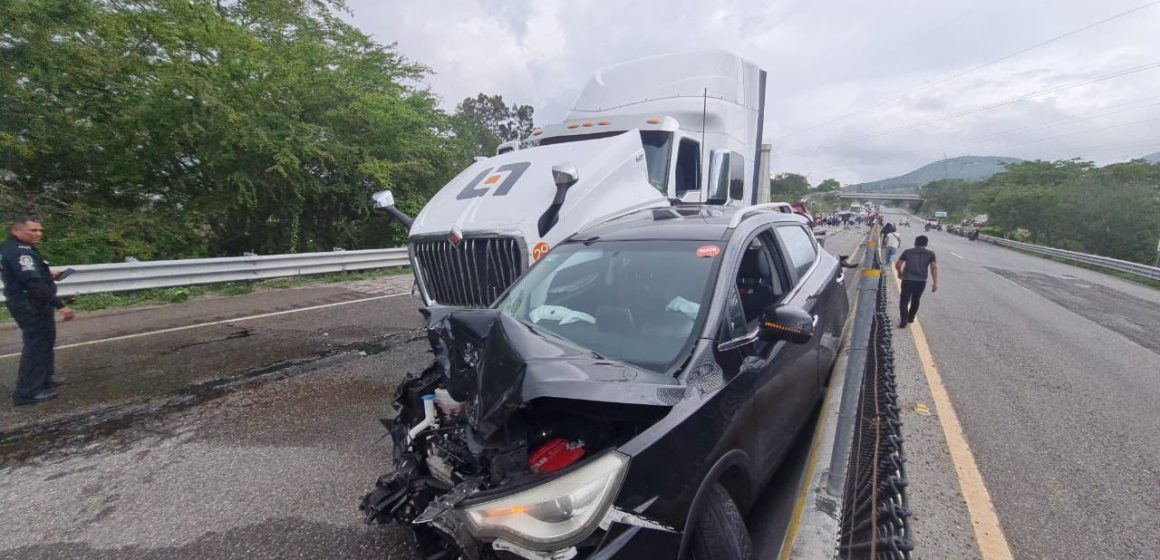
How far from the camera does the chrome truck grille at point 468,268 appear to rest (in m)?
4.20

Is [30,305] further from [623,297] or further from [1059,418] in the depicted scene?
[1059,418]

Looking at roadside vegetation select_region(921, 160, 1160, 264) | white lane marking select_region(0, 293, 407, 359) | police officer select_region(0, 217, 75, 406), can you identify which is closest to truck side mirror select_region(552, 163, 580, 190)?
police officer select_region(0, 217, 75, 406)

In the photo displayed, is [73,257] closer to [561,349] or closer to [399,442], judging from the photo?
[399,442]

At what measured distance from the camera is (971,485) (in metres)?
2.95

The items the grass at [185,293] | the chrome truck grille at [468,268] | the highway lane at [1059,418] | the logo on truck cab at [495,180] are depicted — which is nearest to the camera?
the highway lane at [1059,418]

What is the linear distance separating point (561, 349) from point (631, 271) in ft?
2.63

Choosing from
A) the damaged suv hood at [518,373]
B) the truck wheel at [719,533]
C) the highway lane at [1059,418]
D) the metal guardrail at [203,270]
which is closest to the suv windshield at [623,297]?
the damaged suv hood at [518,373]

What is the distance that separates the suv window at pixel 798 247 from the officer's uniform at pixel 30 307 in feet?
20.3

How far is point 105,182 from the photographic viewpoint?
10.2 m

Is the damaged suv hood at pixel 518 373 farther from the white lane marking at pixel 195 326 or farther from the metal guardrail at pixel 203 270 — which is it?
the metal guardrail at pixel 203 270

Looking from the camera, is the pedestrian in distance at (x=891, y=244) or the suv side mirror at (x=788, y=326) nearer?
the suv side mirror at (x=788, y=326)

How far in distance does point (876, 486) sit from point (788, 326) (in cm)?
117

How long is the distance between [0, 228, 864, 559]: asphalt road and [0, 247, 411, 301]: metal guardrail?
2006 millimetres

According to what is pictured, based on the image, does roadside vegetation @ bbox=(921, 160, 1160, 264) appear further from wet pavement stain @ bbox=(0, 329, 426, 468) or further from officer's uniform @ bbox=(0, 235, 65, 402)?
officer's uniform @ bbox=(0, 235, 65, 402)
